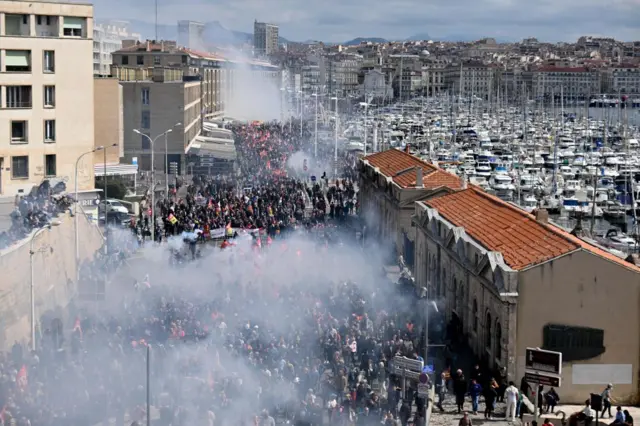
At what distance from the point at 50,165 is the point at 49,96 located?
279 cm

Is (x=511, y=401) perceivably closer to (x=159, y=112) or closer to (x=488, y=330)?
(x=488, y=330)

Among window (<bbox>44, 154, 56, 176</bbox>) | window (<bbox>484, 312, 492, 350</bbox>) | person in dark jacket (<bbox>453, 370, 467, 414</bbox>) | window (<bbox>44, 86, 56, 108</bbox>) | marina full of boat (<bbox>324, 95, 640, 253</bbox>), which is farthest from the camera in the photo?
marina full of boat (<bbox>324, 95, 640, 253</bbox>)

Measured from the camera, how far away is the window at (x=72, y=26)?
44.8 m

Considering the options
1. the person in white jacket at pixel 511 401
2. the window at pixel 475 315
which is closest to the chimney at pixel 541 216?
→ the window at pixel 475 315

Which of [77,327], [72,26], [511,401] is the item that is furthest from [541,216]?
[72,26]

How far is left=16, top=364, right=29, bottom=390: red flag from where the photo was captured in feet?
69.5

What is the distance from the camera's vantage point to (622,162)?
92.2 metres

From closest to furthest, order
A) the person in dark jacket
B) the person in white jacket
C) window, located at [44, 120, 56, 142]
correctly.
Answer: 1. the person in white jacket
2. the person in dark jacket
3. window, located at [44, 120, 56, 142]

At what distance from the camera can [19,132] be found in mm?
43062

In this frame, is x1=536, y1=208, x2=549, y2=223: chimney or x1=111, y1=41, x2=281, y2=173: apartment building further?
x1=111, y1=41, x2=281, y2=173: apartment building

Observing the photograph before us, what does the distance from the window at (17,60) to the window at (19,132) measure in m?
2.06

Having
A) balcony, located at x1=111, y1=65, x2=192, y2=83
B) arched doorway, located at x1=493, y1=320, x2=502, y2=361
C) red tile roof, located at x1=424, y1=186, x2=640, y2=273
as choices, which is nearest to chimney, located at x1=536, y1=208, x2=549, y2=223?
red tile roof, located at x1=424, y1=186, x2=640, y2=273

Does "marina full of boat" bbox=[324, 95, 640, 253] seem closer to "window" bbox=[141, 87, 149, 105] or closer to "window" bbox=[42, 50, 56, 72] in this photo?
"window" bbox=[42, 50, 56, 72]

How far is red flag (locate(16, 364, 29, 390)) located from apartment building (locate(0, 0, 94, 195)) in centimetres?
2159
